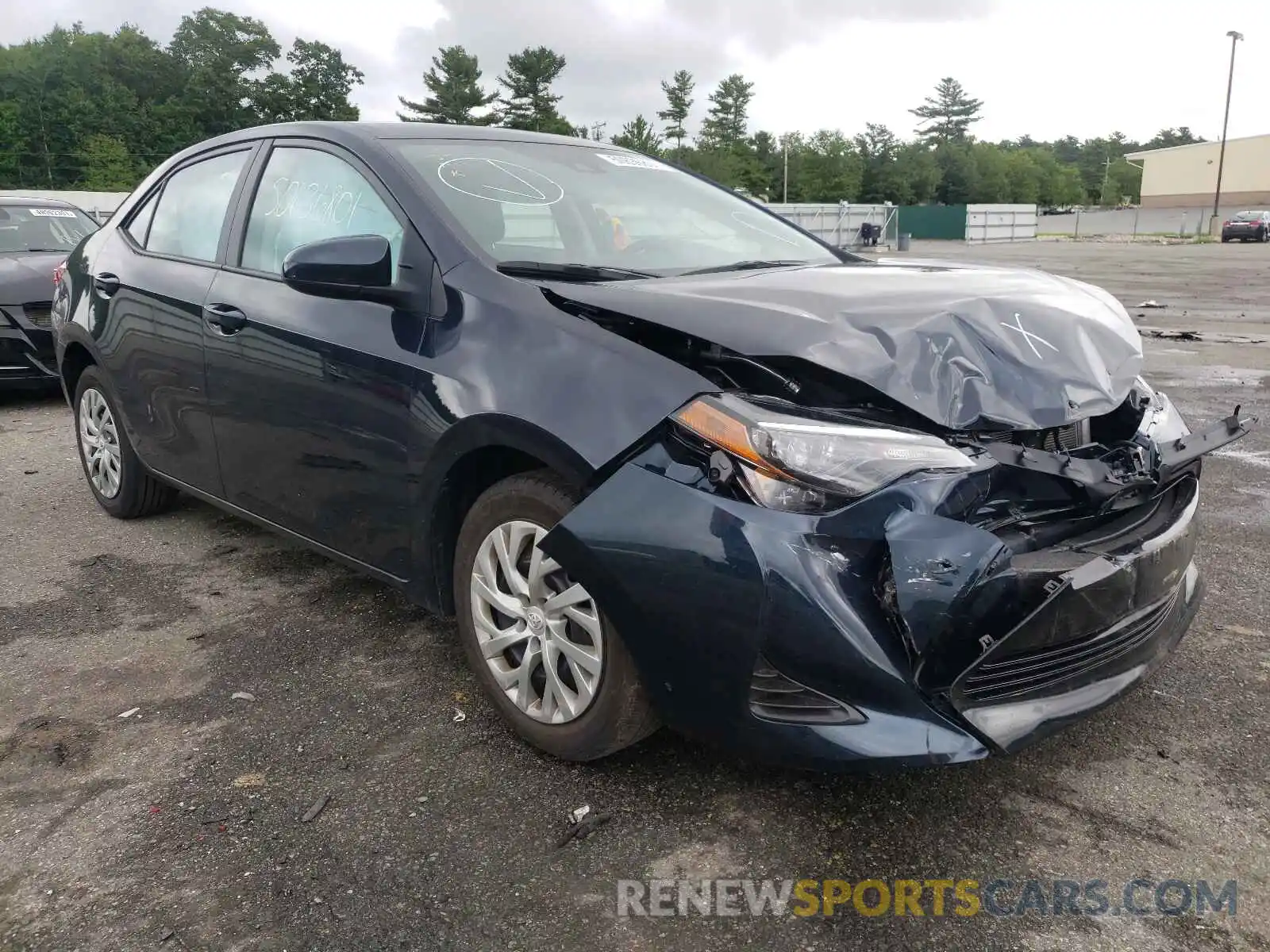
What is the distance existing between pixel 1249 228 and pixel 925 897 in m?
49.9

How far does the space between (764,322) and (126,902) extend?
6.07 feet

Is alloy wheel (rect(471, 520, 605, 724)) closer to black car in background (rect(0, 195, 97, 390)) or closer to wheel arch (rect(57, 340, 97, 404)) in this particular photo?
wheel arch (rect(57, 340, 97, 404))

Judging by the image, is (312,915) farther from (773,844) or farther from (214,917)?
(773,844)

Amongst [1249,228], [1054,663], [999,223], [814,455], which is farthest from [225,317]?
[999,223]

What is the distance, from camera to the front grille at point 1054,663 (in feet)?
6.82

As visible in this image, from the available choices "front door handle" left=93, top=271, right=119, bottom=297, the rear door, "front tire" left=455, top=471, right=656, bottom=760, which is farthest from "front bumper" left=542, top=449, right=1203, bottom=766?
"front door handle" left=93, top=271, right=119, bottom=297

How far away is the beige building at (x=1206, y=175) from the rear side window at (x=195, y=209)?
268 feet

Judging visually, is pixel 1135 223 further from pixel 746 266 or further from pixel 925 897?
pixel 925 897

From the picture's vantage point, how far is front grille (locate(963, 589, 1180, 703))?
2.08 metres

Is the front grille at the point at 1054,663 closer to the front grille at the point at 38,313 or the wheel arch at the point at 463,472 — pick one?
the wheel arch at the point at 463,472

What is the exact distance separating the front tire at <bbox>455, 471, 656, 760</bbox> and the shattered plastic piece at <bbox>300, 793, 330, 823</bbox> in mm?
492

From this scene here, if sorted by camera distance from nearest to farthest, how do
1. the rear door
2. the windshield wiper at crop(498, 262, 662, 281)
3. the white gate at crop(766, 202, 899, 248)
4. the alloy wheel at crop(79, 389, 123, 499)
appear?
the windshield wiper at crop(498, 262, 662, 281)
the rear door
the alloy wheel at crop(79, 389, 123, 499)
the white gate at crop(766, 202, 899, 248)

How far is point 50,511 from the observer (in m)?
4.95

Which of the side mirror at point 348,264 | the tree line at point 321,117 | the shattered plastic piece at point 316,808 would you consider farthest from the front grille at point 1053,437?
the tree line at point 321,117
